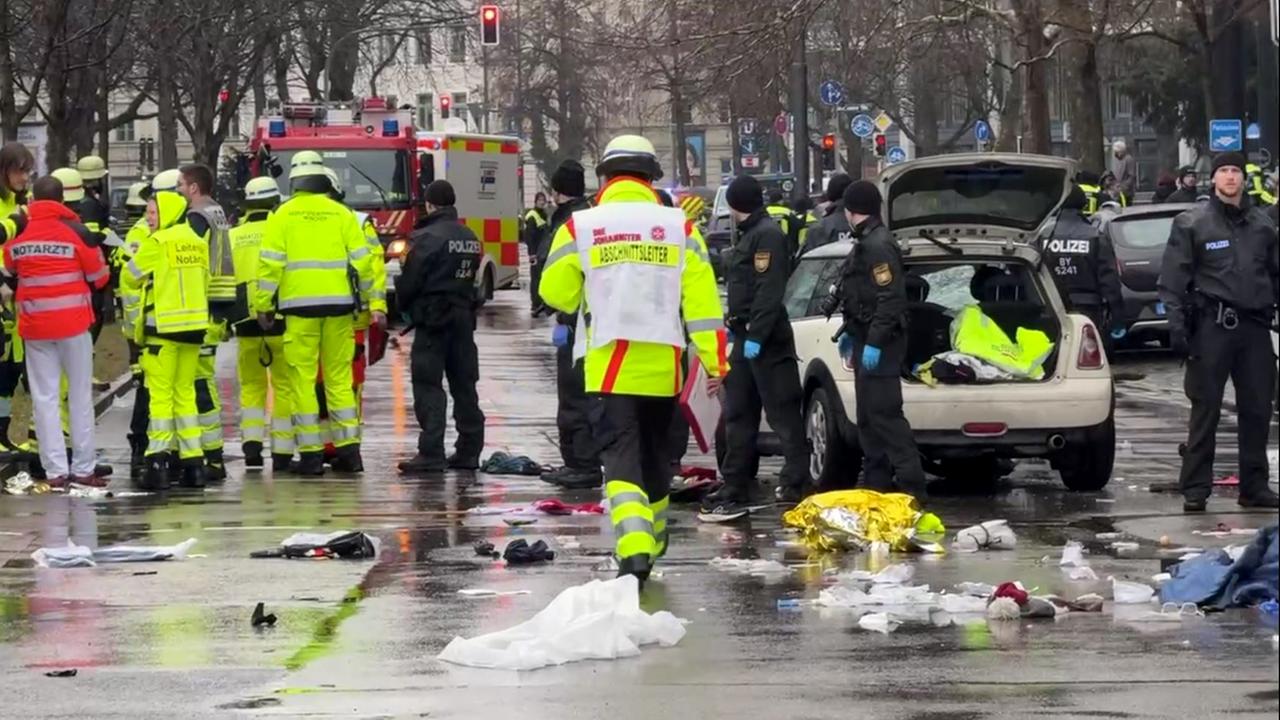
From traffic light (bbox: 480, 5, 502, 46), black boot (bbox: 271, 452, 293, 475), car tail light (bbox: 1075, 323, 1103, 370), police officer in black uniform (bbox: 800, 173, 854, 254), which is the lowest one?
black boot (bbox: 271, 452, 293, 475)

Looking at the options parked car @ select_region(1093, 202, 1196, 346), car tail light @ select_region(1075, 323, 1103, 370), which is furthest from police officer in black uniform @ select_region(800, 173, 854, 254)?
car tail light @ select_region(1075, 323, 1103, 370)

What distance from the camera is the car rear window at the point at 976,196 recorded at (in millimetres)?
14070

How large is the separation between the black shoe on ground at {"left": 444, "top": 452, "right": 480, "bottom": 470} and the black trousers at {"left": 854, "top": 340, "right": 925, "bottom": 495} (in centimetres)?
335

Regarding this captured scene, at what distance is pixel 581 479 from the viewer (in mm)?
13852

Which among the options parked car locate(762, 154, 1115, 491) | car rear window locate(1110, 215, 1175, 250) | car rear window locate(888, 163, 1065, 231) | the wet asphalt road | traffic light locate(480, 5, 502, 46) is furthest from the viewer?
traffic light locate(480, 5, 502, 46)

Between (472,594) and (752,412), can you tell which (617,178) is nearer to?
(472,594)

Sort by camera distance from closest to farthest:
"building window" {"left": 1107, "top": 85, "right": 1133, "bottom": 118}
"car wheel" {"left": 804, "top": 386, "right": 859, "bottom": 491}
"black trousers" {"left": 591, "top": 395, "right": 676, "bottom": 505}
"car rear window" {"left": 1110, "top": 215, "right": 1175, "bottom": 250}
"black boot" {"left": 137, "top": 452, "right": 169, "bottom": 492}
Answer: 1. "black trousers" {"left": 591, "top": 395, "right": 676, "bottom": 505}
2. "car wheel" {"left": 804, "top": 386, "right": 859, "bottom": 491}
3. "black boot" {"left": 137, "top": 452, "right": 169, "bottom": 492}
4. "car rear window" {"left": 1110, "top": 215, "right": 1175, "bottom": 250}
5. "building window" {"left": 1107, "top": 85, "right": 1133, "bottom": 118}

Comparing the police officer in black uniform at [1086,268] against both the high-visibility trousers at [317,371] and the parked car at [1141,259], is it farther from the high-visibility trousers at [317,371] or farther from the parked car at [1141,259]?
the parked car at [1141,259]

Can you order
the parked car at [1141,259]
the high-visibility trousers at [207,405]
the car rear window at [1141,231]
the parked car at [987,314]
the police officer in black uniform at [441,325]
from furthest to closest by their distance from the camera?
the car rear window at [1141,231]
the parked car at [1141,259]
the police officer in black uniform at [441,325]
the high-visibility trousers at [207,405]
the parked car at [987,314]

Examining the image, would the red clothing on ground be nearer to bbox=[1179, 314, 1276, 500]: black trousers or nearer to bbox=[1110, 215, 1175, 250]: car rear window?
bbox=[1179, 314, 1276, 500]: black trousers

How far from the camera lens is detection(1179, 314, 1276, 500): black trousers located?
12.0 metres

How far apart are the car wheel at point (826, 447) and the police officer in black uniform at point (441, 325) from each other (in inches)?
101

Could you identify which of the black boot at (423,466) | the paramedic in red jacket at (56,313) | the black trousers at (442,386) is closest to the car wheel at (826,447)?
the black trousers at (442,386)

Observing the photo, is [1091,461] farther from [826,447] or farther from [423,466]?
[423,466]
